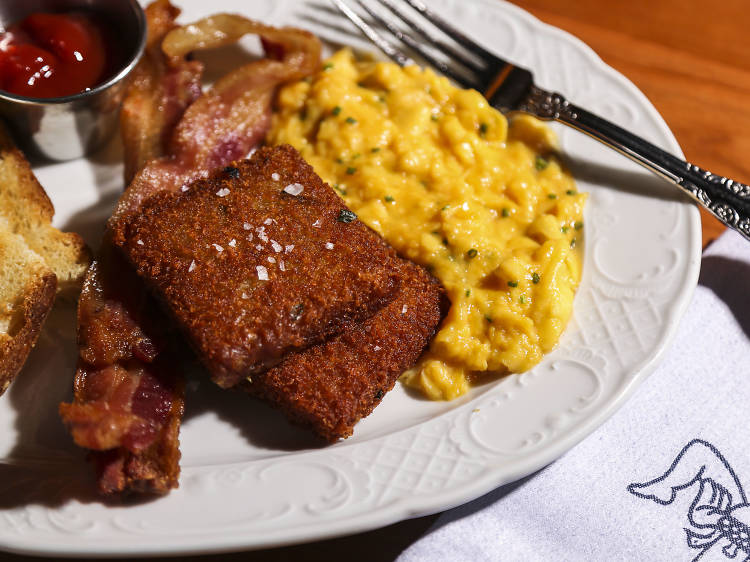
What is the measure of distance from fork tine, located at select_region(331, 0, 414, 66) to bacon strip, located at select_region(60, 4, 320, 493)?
1.07 ft

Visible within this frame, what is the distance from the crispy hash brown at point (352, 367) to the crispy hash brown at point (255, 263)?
7cm

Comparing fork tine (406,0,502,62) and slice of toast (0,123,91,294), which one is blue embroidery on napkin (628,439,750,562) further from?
slice of toast (0,123,91,294)

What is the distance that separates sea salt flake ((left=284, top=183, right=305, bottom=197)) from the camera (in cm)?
317

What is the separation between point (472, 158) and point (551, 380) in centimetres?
123

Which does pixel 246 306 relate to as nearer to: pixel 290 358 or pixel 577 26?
pixel 290 358

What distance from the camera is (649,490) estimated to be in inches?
119

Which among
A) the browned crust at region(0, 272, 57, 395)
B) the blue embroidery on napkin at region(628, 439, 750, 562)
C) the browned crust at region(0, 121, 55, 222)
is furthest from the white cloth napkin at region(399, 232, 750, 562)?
the browned crust at region(0, 121, 55, 222)

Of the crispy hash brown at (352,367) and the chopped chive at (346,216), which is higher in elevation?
the chopped chive at (346,216)

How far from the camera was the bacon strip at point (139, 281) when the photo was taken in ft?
8.86

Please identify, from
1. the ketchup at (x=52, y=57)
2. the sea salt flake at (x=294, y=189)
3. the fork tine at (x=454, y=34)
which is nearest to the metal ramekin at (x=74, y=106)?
the ketchup at (x=52, y=57)

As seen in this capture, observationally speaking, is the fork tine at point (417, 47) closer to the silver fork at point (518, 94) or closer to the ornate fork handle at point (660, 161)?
the silver fork at point (518, 94)

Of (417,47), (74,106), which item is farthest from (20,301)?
(417,47)

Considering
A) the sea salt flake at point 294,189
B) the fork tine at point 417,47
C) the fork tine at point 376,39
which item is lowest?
the sea salt flake at point 294,189

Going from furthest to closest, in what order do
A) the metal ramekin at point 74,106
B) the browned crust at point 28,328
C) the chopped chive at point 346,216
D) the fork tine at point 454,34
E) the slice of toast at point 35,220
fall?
1. the fork tine at point 454,34
2. the metal ramekin at point 74,106
3. the slice of toast at point 35,220
4. the chopped chive at point 346,216
5. the browned crust at point 28,328
